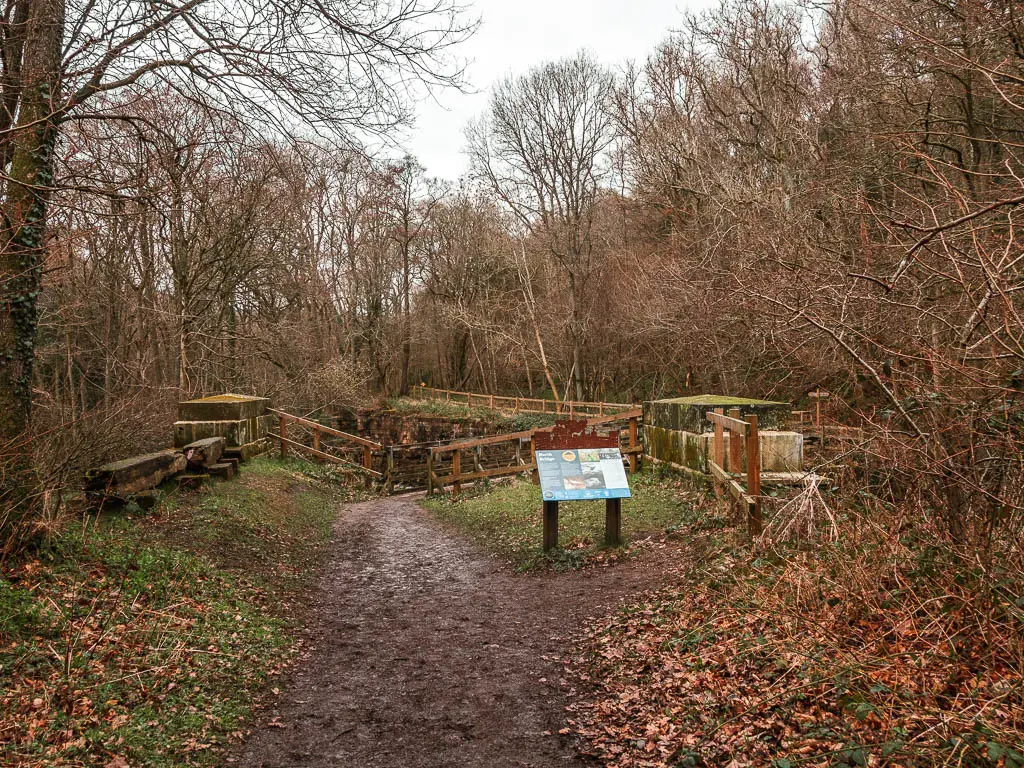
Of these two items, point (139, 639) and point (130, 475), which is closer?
point (139, 639)

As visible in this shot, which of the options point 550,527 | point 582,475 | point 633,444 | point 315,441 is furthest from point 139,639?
point 315,441

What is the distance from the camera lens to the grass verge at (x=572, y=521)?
8.59 meters

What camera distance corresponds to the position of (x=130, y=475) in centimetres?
840

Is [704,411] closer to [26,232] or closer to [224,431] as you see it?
[224,431]

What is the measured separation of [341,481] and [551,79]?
2147cm

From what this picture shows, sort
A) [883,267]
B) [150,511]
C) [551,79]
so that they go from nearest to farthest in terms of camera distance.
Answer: [150,511] → [883,267] → [551,79]

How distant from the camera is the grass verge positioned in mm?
8586

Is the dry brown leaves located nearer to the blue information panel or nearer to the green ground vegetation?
the green ground vegetation

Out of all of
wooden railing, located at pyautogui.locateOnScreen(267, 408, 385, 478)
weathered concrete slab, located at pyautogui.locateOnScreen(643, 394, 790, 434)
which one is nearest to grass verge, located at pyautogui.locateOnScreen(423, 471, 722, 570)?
weathered concrete slab, located at pyautogui.locateOnScreen(643, 394, 790, 434)

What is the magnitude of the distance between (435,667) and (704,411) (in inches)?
278

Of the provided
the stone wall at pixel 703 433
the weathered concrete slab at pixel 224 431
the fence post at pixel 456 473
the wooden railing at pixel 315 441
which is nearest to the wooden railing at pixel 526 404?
the wooden railing at pixel 315 441

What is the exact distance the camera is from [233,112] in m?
6.55

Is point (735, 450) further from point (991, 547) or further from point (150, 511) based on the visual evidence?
point (150, 511)

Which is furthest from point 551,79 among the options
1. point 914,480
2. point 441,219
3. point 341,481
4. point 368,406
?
point 914,480
